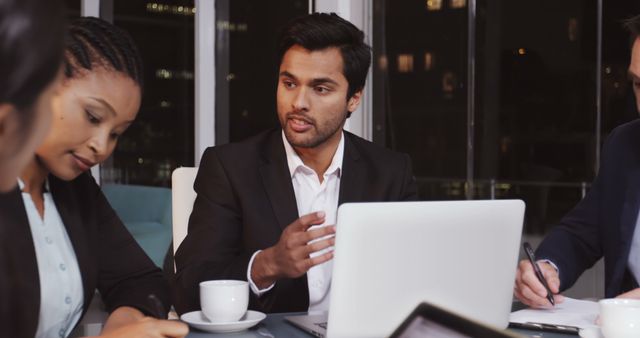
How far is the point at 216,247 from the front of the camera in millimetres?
2006

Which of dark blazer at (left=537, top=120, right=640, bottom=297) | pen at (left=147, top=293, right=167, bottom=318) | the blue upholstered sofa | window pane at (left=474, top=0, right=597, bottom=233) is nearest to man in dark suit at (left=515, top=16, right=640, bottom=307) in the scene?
dark blazer at (left=537, top=120, right=640, bottom=297)

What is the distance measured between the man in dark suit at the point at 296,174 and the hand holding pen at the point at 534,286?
1.76ft

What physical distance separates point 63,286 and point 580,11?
213 inches

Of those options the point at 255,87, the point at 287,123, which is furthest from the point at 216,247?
the point at 255,87

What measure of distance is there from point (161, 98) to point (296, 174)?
3.76 metres

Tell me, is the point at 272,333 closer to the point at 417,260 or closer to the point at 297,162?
the point at 417,260

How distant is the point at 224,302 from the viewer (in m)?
1.50

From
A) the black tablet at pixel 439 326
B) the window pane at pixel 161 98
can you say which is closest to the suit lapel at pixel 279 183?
the black tablet at pixel 439 326

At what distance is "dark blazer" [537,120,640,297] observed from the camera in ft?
6.81

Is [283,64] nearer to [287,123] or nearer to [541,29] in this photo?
[287,123]

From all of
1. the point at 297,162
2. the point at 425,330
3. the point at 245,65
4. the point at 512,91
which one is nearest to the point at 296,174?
the point at 297,162

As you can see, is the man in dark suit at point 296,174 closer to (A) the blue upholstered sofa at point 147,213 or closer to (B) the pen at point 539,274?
(B) the pen at point 539,274

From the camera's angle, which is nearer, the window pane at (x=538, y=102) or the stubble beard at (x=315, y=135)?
the stubble beard at (x=315, y=135)

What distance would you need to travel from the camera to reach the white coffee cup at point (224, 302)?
4.92 feet
